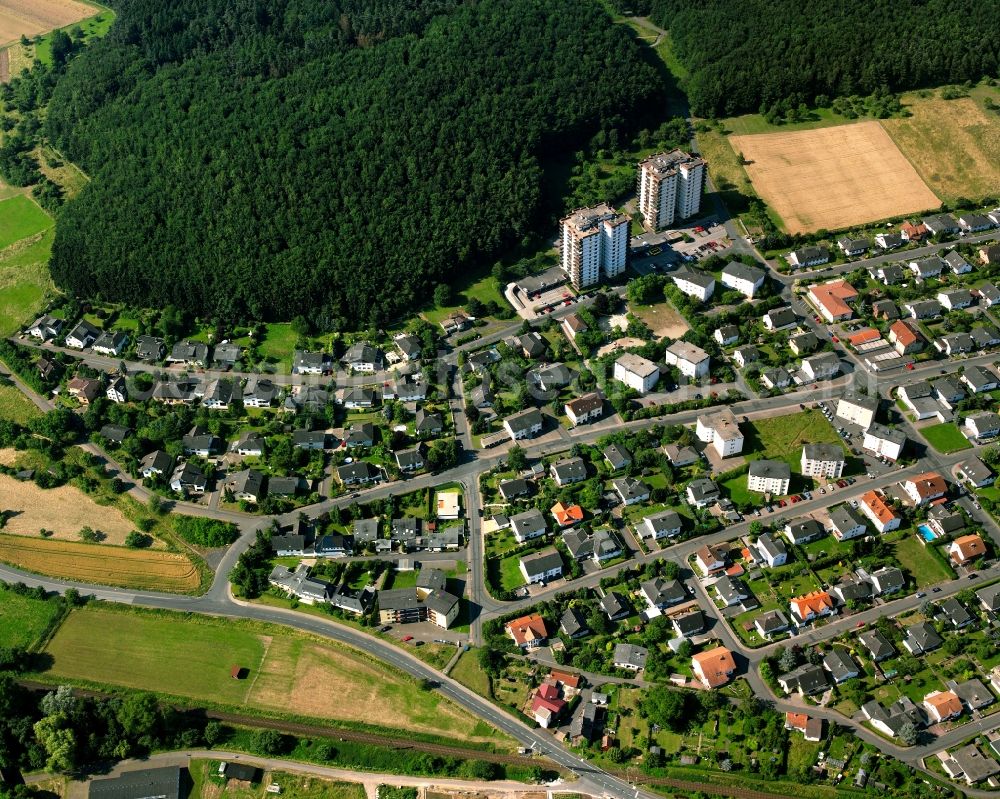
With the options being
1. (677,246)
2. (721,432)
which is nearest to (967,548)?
(721,432)

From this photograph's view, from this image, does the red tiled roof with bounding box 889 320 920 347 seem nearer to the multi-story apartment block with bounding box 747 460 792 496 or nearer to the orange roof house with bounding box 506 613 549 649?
the multi-story apartment block with bounding box 747 460 792 496

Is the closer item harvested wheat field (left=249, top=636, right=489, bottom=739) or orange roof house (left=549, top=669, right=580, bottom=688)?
harvested wheat field (left=249, top=636, right=489, bottom=739)

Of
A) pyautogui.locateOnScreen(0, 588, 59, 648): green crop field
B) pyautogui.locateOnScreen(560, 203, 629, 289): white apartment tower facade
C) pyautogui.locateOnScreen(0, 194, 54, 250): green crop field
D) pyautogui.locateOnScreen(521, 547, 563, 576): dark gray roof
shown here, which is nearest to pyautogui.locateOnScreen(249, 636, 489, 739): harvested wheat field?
pyautogui.locateOnScreen(521, 547, 563, 576): dark gray roof

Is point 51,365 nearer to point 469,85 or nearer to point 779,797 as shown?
point 469,85

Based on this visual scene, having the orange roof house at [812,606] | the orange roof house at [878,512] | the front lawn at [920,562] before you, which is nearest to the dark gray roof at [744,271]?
the orange roof house at [878,512]

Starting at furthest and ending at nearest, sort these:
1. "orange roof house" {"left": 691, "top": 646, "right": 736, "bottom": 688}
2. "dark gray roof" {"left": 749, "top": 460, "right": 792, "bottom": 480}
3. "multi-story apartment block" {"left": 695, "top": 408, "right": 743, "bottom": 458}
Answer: "multi-story apartment block" {"left": 695, "top": 408, "right": 743, "bottom": 458}, "dark gray roof" {"left": 749, "top": 460, "right": 792, "bottom": 480}, "orange roof house" {"left": 691, "top": 646, "right": 736, "bottom": 688}

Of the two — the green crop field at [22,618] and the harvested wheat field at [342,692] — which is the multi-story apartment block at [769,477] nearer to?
the harvested wheat field at [342,692]

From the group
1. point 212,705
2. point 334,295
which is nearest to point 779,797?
point 212,705
